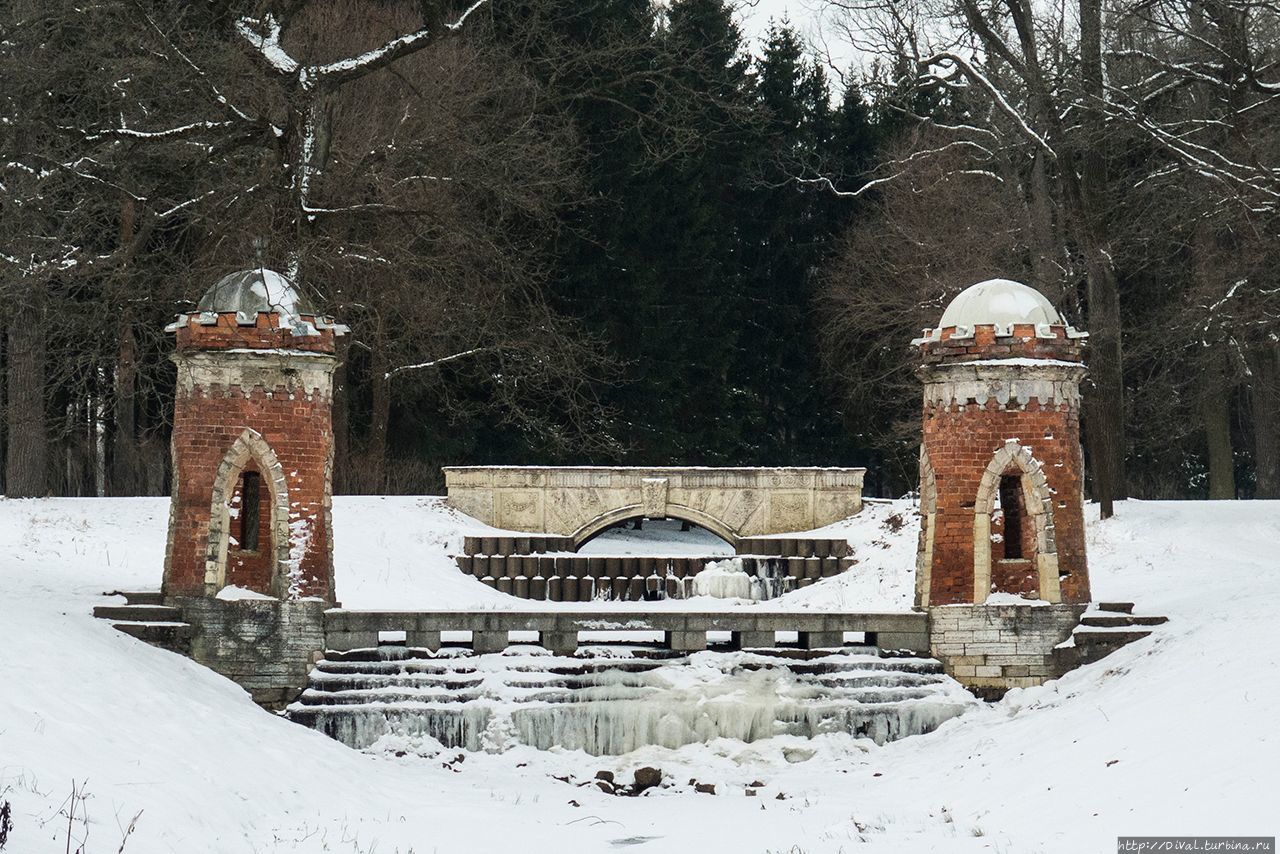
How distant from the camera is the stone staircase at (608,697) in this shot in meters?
15.5

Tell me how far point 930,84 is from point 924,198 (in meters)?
7.01

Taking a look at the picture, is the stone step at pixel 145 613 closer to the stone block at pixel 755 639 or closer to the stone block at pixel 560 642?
the stone block at pixel 560 642

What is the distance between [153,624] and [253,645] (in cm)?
95

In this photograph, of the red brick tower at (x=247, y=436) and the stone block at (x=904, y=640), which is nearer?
the red brick tower at (x=247, y=436)

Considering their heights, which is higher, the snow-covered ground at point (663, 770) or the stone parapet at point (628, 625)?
the stone parapet at point (628, 625)

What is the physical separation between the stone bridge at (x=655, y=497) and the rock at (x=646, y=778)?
1445 cm

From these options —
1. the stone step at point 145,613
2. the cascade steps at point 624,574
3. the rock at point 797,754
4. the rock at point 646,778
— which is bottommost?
the rock at point 646,778

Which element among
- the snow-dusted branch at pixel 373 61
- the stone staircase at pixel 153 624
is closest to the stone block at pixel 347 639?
the stone staircase at pixel 153 624

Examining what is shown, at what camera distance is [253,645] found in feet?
52.4

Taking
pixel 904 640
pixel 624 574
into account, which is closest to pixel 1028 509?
pixel 904 640

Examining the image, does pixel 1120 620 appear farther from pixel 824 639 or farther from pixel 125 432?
pixel 125 432

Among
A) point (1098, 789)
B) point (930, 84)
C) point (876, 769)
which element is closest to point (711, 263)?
point (930, 84)

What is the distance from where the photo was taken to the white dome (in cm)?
1697

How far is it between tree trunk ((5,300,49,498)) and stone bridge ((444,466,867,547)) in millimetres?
6702
